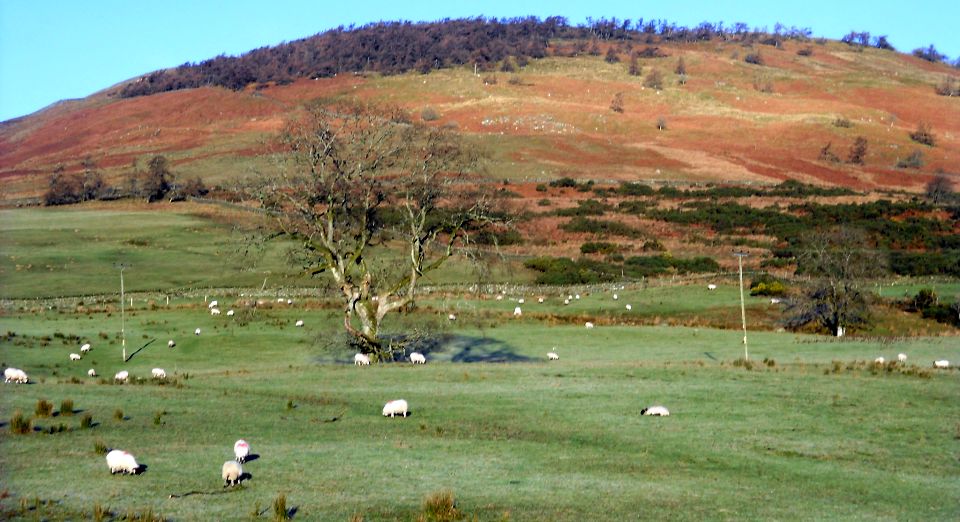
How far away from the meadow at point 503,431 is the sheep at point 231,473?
0.40 metres

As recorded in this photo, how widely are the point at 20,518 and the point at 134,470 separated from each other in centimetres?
265

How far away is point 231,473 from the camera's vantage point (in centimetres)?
1530

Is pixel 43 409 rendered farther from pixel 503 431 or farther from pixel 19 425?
pixel 503 431

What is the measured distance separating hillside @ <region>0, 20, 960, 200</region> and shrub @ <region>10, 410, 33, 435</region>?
104 m

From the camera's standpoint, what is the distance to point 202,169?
14150 cm

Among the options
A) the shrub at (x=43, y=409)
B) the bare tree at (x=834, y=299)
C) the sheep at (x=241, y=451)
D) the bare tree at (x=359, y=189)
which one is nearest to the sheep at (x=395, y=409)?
the sheep at (x=241, y=451)

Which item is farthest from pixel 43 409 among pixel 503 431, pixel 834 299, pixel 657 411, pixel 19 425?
pixel 834 299

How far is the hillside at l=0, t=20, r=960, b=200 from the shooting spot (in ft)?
→ 447

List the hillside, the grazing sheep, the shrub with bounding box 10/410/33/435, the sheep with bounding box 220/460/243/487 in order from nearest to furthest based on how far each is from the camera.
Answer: the sheep with bounding box 220/460/243/487 < the shrub with bounding box 10/410/33/435 < the grazing sheep < the hillside

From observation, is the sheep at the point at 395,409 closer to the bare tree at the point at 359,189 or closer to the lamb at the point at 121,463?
the lamb at the point at 121,463

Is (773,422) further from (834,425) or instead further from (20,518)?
(20,518)

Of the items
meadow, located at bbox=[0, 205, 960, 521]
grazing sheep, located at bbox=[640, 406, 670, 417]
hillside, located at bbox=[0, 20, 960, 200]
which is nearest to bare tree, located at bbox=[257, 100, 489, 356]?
meadow, located at bbox=[0, 205, 960, 521]

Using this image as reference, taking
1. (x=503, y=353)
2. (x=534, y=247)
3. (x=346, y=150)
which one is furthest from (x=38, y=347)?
(x=534, y=247)

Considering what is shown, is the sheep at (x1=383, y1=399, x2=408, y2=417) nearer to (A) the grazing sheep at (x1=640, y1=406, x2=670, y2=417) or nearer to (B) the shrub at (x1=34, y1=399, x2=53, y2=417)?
(A) the grazing sheep at (x1=640, y1=406, x2=670, y2=417)
